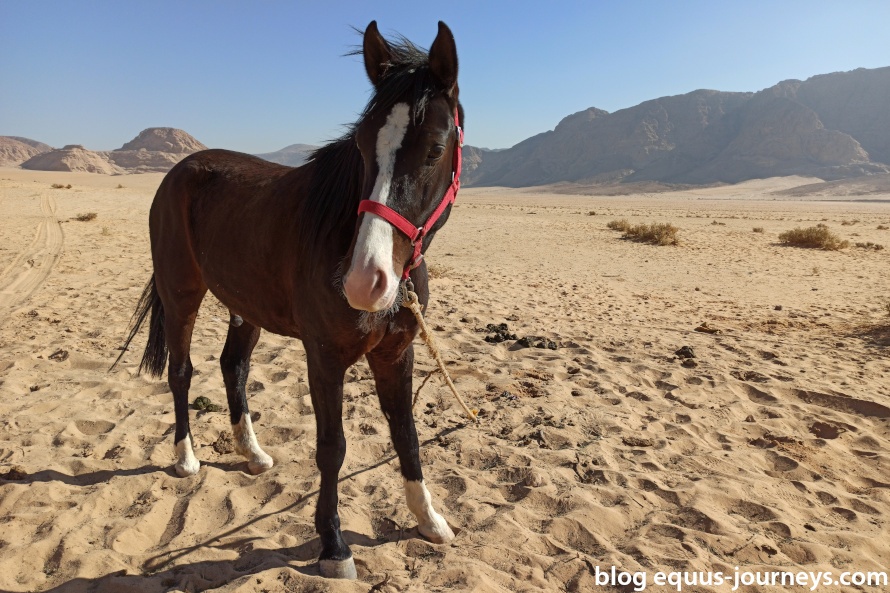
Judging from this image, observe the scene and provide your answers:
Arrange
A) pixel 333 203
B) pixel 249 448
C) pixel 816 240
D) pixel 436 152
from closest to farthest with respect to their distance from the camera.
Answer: pixel 436 152 → pixel 333 203 → pixel 249 448 → pixel 816 240

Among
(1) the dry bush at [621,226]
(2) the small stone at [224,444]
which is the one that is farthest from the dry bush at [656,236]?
(2) the small stone at [224,444]

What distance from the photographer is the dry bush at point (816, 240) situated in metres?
14.1

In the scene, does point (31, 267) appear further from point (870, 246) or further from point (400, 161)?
point (870, 246)

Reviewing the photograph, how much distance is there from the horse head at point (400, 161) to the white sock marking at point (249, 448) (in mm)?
2017

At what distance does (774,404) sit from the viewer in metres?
4.45

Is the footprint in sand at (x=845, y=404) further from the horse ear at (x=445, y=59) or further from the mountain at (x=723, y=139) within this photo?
the mountain at (x=723, y=139)

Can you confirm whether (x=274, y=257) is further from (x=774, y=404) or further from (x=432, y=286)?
(x=432, y=286)

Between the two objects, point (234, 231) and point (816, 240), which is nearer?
point (234, 231)

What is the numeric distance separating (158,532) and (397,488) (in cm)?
129

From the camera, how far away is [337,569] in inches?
98.2

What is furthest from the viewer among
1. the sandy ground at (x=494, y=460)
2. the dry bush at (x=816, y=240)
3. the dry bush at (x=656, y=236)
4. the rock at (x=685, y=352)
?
the dry bush at (x=656, y=236)

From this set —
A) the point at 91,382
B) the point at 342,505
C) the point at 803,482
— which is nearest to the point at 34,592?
the point at 342,505

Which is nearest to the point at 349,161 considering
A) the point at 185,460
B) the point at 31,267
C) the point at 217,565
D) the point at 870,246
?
the point at 217,565

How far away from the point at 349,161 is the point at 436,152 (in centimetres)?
52
